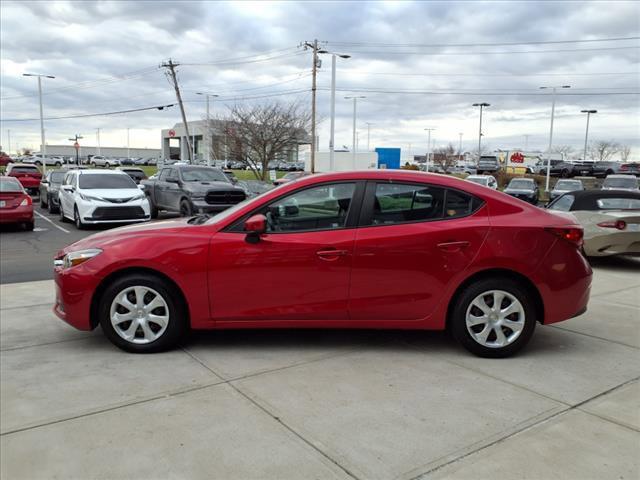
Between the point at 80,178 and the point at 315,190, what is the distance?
12856 millimetres

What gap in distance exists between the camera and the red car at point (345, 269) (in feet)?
14.6

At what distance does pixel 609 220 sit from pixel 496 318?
578cm

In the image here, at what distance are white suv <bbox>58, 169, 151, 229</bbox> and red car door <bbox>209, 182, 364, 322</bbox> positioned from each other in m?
11.1

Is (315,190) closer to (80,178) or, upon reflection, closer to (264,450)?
(264,450)

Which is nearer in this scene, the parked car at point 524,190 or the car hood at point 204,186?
the car hood at point 204,186

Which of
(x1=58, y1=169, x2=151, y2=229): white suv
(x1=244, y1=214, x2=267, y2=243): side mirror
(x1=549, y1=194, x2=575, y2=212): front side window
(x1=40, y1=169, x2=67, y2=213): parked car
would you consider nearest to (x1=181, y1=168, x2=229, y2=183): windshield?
(x1=58, y1=169, x2=151, y2=229): white suv

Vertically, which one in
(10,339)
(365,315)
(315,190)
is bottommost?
(10,339)

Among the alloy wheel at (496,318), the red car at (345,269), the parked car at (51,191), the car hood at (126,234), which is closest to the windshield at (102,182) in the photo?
the parked car at (51,191)

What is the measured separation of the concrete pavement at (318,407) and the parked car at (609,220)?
13.8ft

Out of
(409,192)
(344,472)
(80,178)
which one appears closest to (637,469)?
(344,472)

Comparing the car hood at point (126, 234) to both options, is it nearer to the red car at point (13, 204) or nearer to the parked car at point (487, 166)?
the red car at point (13, 204)

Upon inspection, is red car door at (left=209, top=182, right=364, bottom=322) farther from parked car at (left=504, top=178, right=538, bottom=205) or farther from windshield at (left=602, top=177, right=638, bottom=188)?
windshield at (left=602, top=177, right=638, bottom=188)

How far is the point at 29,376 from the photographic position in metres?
4.17

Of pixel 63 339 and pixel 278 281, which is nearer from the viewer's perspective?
pixel 278 281
